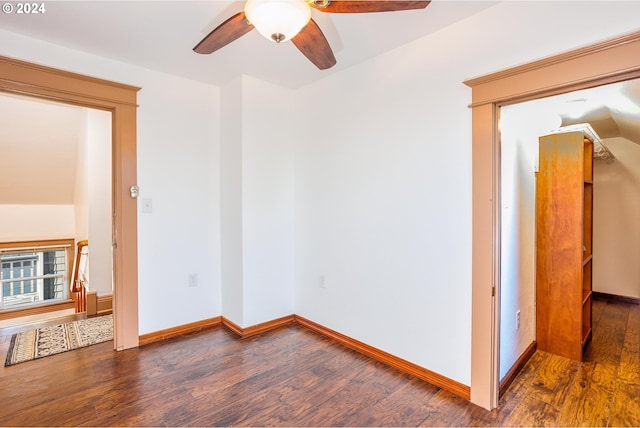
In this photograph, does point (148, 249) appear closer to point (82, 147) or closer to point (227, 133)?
point (227, 133)

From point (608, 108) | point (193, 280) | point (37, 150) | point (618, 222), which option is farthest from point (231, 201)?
point (618, 222)

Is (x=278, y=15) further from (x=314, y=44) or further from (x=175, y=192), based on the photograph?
(x=175, y=192)

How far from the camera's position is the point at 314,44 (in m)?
1.67

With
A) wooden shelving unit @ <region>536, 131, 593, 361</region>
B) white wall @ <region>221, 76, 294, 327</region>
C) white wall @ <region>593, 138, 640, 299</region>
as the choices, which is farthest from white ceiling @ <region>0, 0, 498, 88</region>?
white wall @ <region>593, 138, 640, 299</region>

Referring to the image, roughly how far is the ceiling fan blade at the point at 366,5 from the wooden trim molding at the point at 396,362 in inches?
85.6

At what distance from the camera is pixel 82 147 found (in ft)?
13.1

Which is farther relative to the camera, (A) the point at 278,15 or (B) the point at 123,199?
(B) the point at 123,199

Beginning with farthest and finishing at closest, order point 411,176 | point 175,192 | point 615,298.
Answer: point 615,298
point 175,192
point 411,176

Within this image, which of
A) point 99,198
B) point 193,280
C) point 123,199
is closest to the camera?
point 123,199

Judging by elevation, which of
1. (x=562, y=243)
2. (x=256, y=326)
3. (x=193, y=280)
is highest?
(x=562, y=243)

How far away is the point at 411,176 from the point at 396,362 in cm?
141

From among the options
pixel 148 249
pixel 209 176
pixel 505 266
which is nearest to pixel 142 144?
pixel 209 176

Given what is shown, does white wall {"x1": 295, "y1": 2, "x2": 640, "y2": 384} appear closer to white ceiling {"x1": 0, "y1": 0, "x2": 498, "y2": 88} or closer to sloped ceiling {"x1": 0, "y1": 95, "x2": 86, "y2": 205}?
white ceiling {"x1": 0, "y1": 0, "x2": 498, "y2": 88}

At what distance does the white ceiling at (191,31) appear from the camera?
186cm
